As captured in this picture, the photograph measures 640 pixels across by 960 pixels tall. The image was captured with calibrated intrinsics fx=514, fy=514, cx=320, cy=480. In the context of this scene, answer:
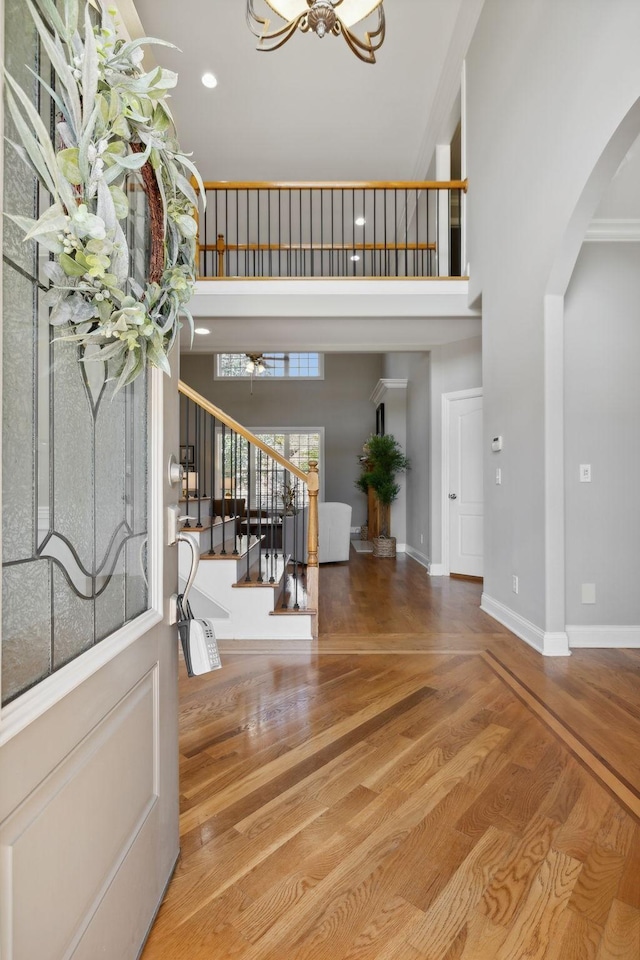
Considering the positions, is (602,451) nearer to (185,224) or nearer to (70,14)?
(185,224)

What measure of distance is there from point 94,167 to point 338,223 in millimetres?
8203

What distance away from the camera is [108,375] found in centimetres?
100

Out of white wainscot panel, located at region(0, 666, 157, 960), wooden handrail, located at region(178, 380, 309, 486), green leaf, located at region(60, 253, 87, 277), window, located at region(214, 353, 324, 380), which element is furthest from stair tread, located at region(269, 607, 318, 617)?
window, located at region(214, 353, 324, 380)

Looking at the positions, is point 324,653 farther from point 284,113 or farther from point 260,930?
point 284,113

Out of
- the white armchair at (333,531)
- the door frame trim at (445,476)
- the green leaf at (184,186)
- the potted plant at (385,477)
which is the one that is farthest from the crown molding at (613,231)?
the potted plant at (385,477)

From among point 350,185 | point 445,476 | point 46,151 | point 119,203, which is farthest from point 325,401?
point 46,151

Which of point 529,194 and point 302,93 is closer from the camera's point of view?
point 529,194

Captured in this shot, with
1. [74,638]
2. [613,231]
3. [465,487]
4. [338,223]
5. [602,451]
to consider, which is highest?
[338,223]

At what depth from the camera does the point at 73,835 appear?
813 millimetres

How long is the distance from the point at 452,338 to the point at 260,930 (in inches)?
206

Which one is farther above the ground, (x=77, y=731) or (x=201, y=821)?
(x=77, y=731)

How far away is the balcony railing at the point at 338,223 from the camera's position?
4992mm

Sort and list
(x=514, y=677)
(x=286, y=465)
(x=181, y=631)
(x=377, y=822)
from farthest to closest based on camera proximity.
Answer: (x=286, y=465), (x=514, y=677), (x=377, y=822), (x=181, y=631)

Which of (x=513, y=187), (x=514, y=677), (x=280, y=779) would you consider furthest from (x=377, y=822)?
(x=513, y=187)
